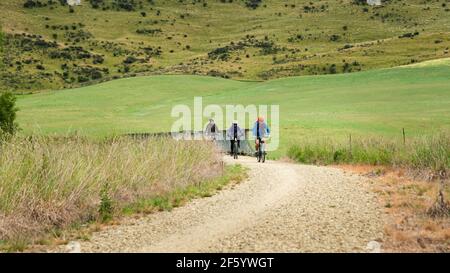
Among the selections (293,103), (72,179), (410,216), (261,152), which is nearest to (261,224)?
(410,216)

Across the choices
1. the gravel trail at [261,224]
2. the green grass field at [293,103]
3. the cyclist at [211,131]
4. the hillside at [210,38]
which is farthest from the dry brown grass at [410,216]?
the hillside at [210,38]

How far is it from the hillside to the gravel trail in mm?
74819

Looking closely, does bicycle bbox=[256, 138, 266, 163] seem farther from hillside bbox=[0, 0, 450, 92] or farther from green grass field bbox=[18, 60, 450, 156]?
hillside bbox=[0, 0, 450, 92]

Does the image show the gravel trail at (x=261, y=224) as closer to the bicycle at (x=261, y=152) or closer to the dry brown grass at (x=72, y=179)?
the dry brown grass at (x=72, y=179)

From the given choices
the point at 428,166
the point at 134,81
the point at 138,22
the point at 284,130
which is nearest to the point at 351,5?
the point at 138,22

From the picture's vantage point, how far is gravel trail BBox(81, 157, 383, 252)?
35.7 feet

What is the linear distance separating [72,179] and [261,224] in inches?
164

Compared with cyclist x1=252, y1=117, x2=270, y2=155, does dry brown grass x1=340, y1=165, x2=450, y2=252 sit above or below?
above

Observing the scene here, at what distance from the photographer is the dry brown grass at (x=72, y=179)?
12484 millimetres

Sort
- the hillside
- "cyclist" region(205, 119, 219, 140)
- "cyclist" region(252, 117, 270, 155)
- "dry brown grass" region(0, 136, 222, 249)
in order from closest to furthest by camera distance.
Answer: "dry brown grass" region(0, 136, 222, 249) → "cyclist" region(252, 117, 270, 155) → "cyclist" region(205, 119, 219, 140) → the hillside

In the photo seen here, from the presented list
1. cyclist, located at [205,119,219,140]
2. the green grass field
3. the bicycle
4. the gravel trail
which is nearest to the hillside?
the green grass field

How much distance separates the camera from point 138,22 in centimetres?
15800
